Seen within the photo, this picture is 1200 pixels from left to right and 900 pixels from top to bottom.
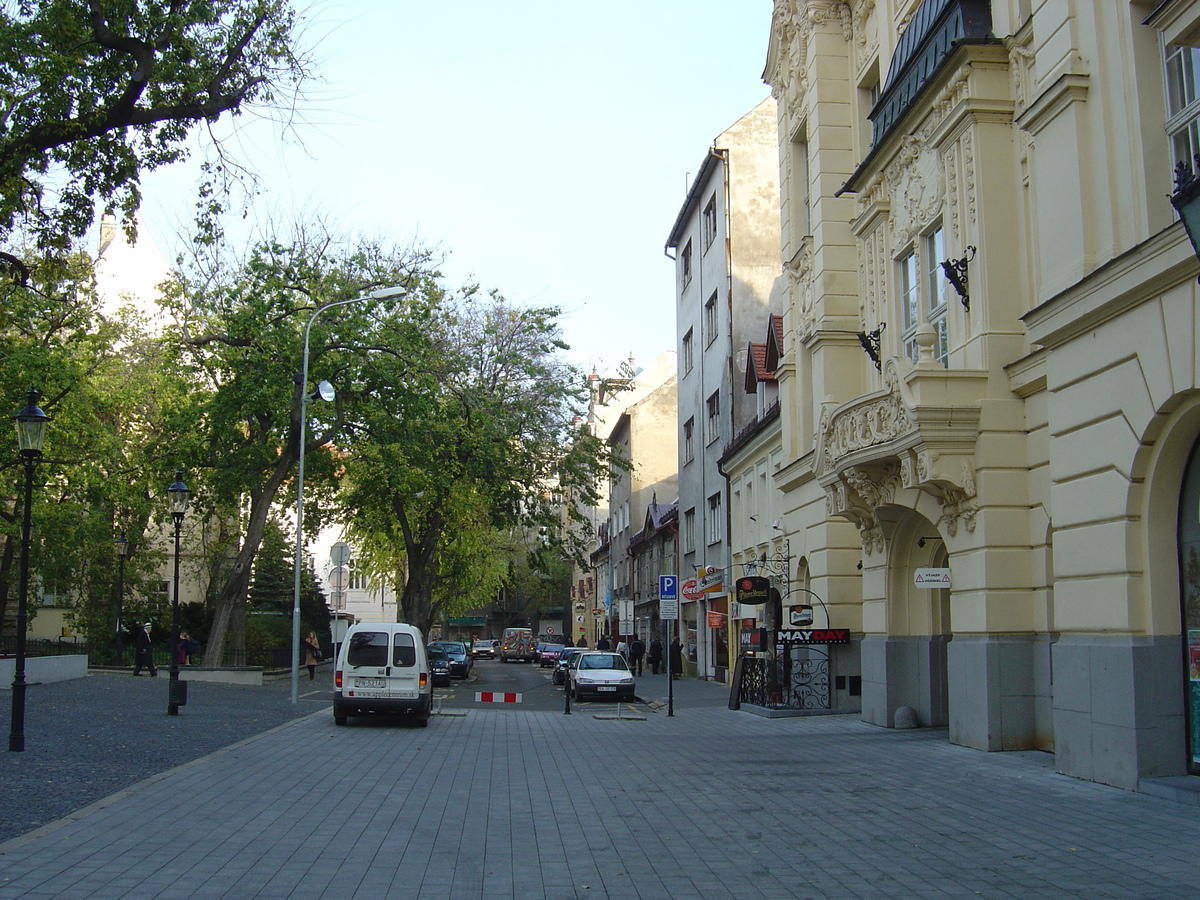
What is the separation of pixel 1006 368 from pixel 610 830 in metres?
9.47

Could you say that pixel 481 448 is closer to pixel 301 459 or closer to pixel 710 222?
pixel 301 459

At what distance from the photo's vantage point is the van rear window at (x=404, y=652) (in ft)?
70.1

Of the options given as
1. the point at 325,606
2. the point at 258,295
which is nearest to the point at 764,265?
the point at 258,295

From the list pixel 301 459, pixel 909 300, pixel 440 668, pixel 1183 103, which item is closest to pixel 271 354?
pixel 301 459

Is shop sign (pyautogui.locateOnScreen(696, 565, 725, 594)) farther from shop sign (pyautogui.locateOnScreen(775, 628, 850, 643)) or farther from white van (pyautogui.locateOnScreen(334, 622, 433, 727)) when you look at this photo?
white van (pyautogui.locateOnScreen(334, 622, 433, 727))

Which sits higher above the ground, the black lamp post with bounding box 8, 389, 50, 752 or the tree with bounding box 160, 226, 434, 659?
the tree with bounding box 160, 226, 434, 659

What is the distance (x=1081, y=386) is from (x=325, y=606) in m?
51.4

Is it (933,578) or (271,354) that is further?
(271,354)

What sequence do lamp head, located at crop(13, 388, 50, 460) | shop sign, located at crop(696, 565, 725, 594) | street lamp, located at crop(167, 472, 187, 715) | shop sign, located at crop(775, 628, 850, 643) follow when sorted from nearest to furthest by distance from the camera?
lamp head, located at crop(13, 388, 50, 460) < street lamp, located at crop(167, 472, 187, 715) < shop sign, located at crop(775, 628, 850, 643) < shop sign, located at crop(696, 565, 725, 594)

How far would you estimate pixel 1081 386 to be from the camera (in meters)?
12.7

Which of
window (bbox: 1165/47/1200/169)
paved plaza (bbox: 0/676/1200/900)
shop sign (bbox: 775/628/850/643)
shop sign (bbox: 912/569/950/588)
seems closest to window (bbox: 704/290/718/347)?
shop sign (bbox: 775/628/850/643)

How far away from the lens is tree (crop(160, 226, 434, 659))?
31.3 meters

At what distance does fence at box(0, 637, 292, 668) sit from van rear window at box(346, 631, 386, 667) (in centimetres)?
1406

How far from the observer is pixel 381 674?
69.6ft
